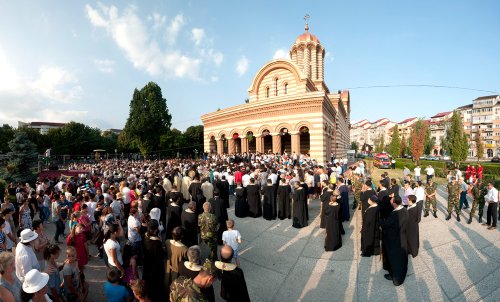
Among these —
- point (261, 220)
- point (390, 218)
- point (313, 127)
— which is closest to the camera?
point (390, 218)

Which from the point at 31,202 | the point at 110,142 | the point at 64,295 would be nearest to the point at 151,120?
the point at 110,142

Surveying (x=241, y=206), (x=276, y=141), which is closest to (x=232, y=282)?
(x=241, y=206)

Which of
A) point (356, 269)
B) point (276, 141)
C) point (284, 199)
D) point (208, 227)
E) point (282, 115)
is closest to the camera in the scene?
point (208, 227)

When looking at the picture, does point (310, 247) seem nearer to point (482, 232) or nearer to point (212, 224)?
point (212, 224)

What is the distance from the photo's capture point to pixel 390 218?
5684 mm

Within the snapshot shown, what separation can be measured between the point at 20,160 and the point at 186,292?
75.4ft

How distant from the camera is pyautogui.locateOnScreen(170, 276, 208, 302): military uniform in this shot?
299cm

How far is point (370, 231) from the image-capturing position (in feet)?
22.3

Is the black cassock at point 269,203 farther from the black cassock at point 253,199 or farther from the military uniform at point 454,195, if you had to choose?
the military uniform at point 454,195

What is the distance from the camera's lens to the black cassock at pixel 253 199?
10.6m

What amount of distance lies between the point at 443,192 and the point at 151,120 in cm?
3967

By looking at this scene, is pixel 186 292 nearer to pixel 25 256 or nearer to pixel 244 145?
pixel 25 256

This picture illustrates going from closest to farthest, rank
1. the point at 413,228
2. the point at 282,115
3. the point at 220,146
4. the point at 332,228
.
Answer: the point at 413,228
the point at 332,228
the point at 282,115
the point at 220,146

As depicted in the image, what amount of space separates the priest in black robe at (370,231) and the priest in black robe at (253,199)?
4.76m
